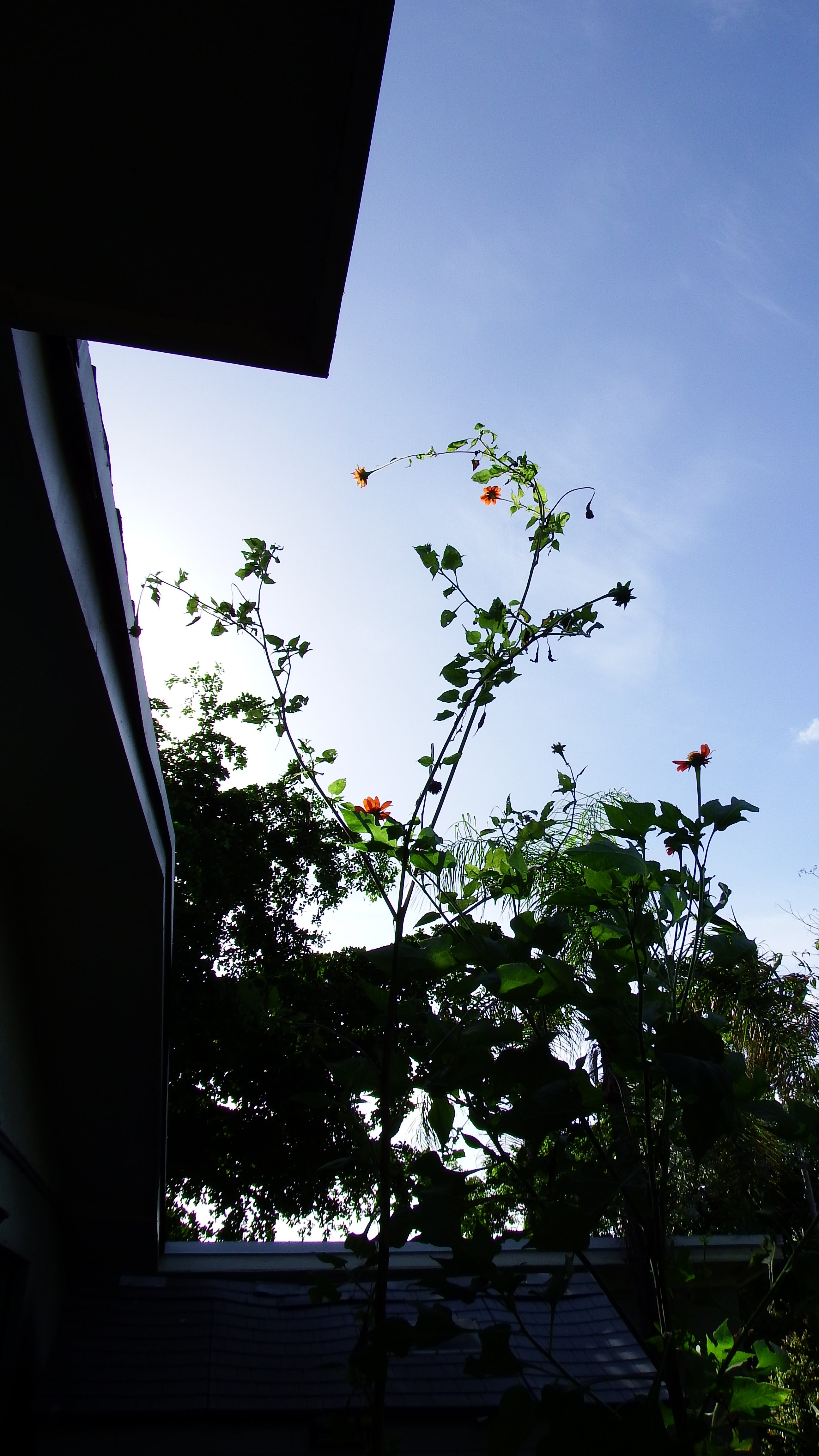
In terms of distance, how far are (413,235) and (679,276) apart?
5.08ft

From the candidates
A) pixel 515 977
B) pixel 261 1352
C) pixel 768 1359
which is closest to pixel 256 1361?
pixel 261 1352

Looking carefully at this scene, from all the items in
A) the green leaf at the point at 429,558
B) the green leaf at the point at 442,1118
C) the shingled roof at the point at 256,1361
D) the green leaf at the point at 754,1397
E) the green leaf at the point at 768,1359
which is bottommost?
the shingled roof at the point at 256,1361

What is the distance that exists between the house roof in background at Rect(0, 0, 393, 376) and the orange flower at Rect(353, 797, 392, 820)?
1046 mm

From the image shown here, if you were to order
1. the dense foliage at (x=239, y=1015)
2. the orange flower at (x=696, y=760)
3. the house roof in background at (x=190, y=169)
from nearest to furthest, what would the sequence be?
the house roof in background at (x=190, y=169), the orange flower at (x=696, y=760), the dense foliage at (x=239, y=1015)

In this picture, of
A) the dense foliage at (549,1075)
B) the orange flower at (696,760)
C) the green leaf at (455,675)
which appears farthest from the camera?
the green leaf at (455,675)

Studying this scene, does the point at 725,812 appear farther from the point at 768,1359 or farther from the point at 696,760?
the point at 768,1359

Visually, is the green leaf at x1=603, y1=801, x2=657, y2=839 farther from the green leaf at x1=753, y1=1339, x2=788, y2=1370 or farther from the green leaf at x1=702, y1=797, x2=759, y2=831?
the green leaf at x1=753, y1=1339, x2=788, y2=1370

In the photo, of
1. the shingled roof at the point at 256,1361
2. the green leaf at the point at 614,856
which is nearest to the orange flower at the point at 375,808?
the green leaf at the point at 614,856

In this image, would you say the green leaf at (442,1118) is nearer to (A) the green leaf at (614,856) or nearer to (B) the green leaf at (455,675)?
(A) the green leaf at (614,856)

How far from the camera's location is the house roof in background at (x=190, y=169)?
94 centimetres

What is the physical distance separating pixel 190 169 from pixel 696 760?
4.98 feet

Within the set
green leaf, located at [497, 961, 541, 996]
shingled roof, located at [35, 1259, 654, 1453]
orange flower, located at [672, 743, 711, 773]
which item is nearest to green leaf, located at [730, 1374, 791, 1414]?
green leaf, located at [497, 961, 541, 996]

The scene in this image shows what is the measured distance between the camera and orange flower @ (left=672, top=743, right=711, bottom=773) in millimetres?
1927

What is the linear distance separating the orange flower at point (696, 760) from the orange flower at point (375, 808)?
733 millimetres
